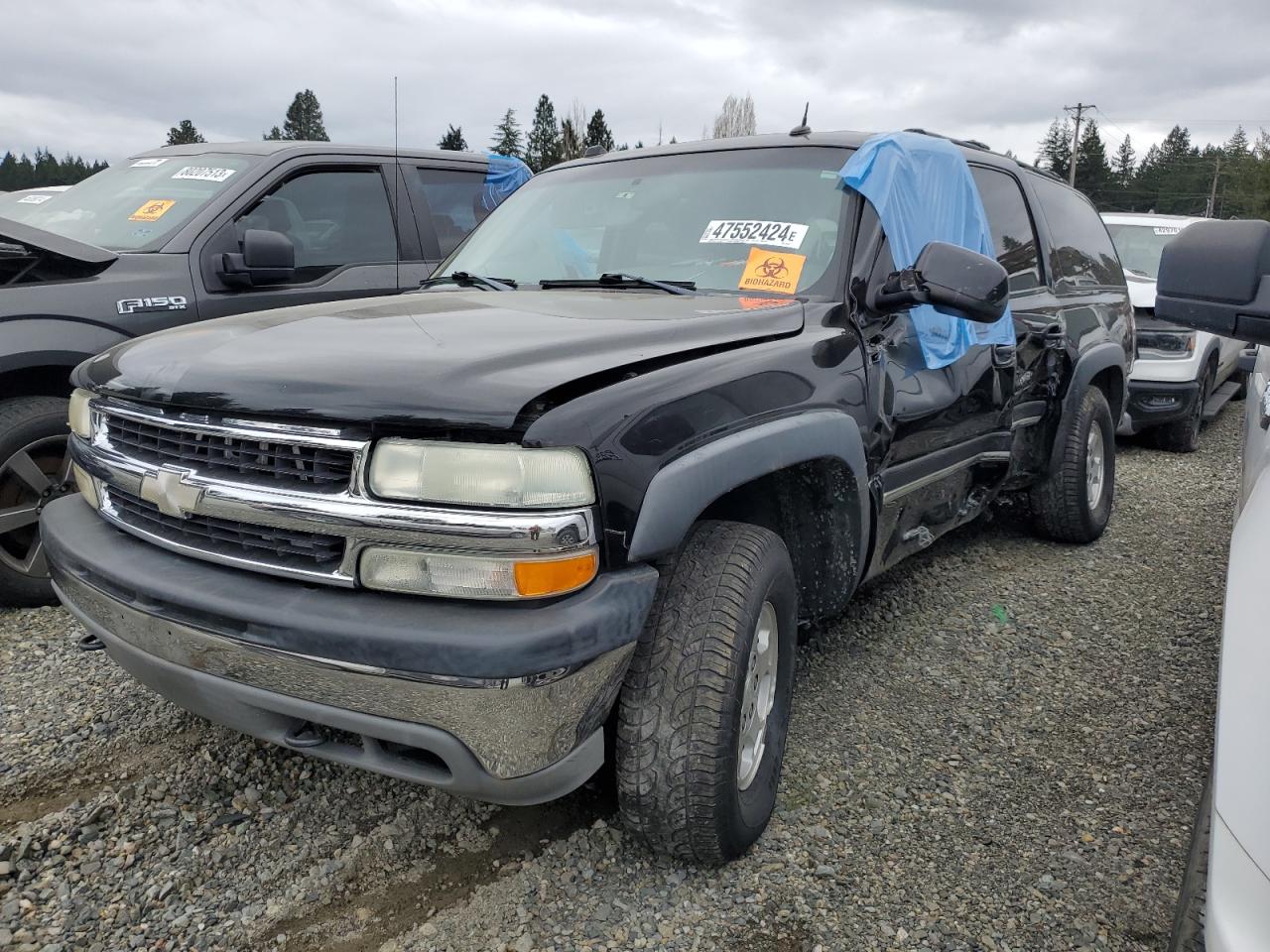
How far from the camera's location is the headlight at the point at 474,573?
5.65 ft

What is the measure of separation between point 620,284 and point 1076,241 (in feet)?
9.55

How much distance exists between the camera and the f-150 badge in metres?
3.73

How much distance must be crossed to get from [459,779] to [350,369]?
0.83m

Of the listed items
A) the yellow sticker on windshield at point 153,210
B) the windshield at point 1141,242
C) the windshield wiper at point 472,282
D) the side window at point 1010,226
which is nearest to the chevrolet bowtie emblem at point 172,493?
the windshield wiper at point 472,282

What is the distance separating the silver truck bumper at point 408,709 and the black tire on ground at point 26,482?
1.85 m

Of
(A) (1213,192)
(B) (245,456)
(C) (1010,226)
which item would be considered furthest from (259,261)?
(A) (1213,192)

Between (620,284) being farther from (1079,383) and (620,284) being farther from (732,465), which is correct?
(1079,383)

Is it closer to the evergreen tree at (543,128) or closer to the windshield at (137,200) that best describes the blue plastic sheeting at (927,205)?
the windshield at (137,200)

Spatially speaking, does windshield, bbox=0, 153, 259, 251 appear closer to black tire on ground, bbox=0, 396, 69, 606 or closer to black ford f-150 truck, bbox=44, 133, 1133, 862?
black tire on ground, bbox=0, 396, 69, 606

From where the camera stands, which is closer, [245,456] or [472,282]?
[245,456]

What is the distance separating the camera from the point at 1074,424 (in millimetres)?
4359

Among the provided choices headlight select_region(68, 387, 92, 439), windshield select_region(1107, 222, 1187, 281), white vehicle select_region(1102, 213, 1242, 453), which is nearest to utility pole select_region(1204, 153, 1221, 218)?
windshield select_region(1107, 222, 1187, 281)

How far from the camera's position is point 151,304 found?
12.5 feet

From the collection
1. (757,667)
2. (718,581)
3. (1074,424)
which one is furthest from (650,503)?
(1074,424)
